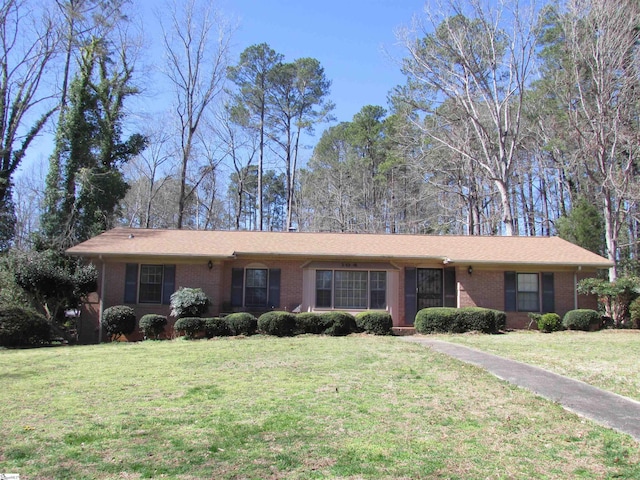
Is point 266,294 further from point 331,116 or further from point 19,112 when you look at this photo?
point 331,116

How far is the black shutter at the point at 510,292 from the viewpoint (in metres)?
18.9

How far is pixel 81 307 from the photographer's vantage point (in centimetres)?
1838

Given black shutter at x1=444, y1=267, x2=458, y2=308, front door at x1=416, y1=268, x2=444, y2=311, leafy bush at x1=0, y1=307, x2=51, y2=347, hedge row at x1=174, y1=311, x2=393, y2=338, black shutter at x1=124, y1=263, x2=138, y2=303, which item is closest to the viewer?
leafy bush at x1=0, y1=307, x2=51, y2=347

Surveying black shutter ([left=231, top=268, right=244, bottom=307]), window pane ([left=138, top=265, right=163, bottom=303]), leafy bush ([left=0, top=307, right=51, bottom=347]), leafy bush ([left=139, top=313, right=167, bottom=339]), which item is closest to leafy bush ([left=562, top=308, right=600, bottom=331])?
black shutter ([left=231, top=268, right=244, bottom=307])

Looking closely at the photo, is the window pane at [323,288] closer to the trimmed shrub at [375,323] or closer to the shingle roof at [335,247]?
the shingle roof at [335,247]

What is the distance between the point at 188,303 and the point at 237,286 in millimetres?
2547

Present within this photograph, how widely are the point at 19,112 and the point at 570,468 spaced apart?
2715 cm

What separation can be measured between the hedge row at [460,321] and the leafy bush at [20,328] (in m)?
11.8

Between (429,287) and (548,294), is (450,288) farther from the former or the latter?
(548,294)

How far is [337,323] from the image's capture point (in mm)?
16078

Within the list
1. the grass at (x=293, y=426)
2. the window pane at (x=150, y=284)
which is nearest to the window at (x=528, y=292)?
the grass at (x=293, y=426)

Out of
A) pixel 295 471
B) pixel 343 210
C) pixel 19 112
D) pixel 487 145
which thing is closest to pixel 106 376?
pixel 295 471

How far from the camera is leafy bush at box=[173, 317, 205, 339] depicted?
51.4 feet

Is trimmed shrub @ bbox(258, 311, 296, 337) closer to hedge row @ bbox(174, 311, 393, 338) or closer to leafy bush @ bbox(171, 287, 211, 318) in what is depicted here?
hedge row @ bbox(174, 311, 393, 338)
